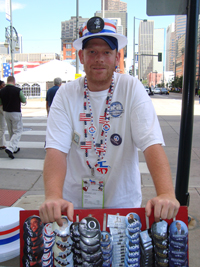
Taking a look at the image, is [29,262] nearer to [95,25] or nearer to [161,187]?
[161,187]

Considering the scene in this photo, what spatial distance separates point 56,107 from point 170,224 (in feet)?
3.39

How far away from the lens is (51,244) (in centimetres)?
126

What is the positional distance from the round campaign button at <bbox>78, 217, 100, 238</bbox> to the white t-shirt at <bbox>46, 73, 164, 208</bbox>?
0.57 meters

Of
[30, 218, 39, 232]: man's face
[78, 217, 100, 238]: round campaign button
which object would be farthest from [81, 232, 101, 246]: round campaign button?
[30, 218, 39, 232]: man's face

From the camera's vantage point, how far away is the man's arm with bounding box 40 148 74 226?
4.19 feet

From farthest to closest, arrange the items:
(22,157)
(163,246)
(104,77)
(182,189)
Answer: (22,157)
(182,189)
(104,77)
(163,246)

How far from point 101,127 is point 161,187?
1.87 feet

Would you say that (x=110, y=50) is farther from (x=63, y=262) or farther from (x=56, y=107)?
(x=63, y=262)

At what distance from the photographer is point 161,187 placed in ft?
4.65

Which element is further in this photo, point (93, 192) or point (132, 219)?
point (93, 192)

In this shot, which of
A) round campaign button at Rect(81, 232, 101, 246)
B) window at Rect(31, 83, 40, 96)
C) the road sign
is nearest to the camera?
round campaign button at Rect(81, 232, 101, 246)

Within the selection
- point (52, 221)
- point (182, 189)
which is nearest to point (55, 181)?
point (52, 221)

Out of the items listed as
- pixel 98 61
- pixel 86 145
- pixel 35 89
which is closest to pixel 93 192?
pixel 86 145

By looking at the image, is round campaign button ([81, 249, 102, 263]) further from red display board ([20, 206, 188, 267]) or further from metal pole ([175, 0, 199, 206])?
metal pole ([175, 0, 199, 206])
